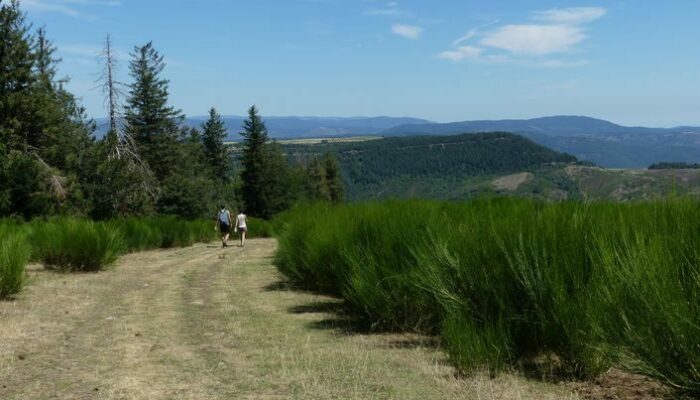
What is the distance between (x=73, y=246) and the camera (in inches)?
500

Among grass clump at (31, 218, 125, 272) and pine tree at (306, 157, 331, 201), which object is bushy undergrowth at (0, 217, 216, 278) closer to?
grass clump at (31, 218, 125, 272)

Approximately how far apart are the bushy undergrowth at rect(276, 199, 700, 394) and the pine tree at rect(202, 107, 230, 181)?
2874 inches

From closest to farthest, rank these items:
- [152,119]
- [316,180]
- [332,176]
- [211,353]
Result: [211,353]
[152,119]
[316,180]
[332,176]

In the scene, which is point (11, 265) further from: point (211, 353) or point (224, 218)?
point (224, 218)

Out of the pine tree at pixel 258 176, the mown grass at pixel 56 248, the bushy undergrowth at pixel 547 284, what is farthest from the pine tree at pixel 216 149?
the bushy undergrowth at pixel 547 284

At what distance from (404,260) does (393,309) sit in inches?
23.3

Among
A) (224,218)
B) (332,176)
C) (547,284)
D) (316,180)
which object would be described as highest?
(547,284)

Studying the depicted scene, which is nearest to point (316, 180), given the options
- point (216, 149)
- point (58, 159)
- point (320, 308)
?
point (216, 149)

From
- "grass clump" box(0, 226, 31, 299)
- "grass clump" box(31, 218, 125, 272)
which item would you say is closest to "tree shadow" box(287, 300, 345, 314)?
"grass clump" box(0, 226, 31, 299)

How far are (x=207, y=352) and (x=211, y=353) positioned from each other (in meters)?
0.08

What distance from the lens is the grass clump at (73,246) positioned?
1271 centimetres

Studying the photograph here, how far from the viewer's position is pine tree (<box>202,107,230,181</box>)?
79.0 m

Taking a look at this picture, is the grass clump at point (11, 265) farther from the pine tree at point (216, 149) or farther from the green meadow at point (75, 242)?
the pine tree at point (216, 149)

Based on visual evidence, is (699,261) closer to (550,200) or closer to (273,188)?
(550,200)
